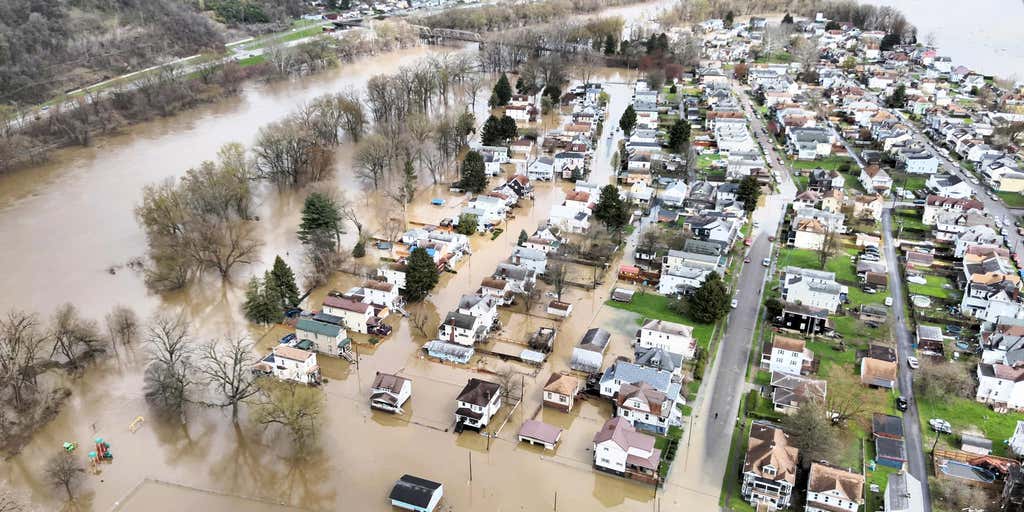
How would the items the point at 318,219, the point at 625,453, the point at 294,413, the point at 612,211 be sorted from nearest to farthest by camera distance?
the point at 625,453 < the point at 294,413 < the point at 318,219 < the point at 612,211

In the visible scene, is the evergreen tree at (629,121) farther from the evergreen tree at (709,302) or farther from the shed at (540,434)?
the shed at (540,434)

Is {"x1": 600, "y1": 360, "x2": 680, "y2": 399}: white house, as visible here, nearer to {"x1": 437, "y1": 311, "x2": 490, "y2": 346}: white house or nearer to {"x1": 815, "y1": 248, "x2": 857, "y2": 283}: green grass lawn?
{"x1": 437, "y1": 311, "x2": 490, "y2": 346}: white house

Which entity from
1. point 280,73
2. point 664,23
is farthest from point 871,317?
point 664,23

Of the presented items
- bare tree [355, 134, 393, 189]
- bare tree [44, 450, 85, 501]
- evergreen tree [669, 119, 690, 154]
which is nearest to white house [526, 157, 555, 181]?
bare tree [355, 134, 393, 189]

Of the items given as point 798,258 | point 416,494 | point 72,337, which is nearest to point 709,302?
point 798,258

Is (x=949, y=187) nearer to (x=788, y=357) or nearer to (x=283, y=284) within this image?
(x=788, y=357)
